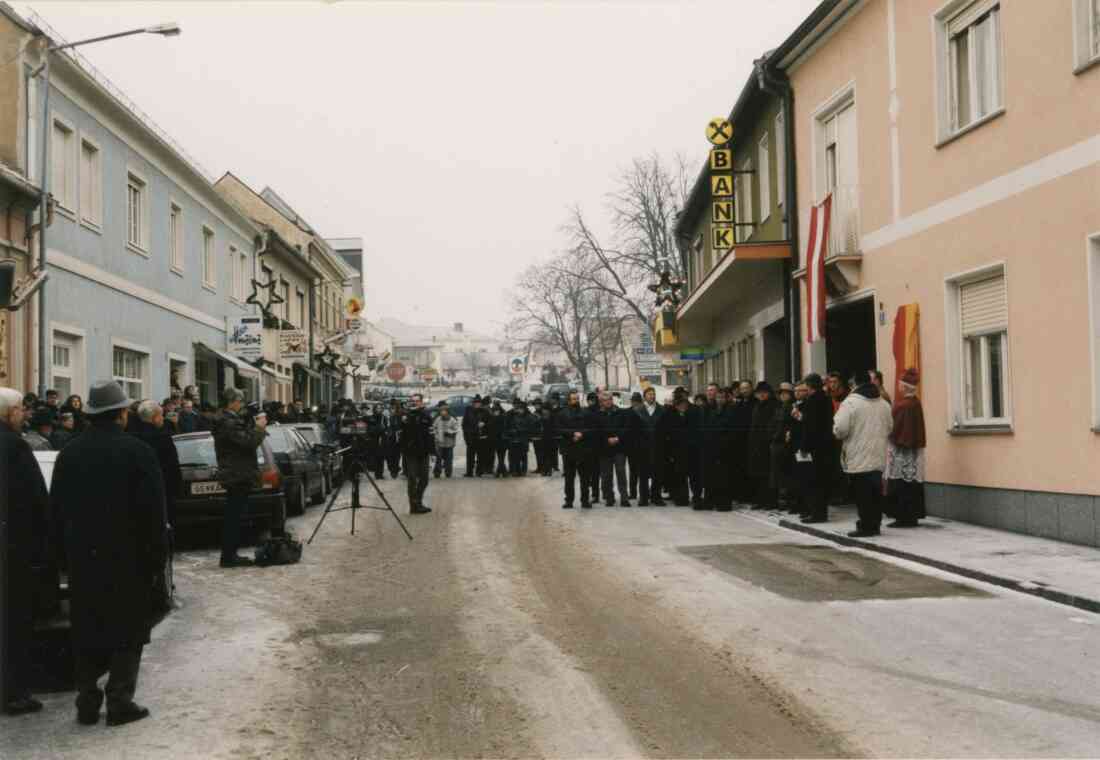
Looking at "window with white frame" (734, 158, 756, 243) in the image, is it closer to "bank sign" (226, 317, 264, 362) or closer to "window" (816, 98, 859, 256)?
"window" (816, 98, 859, 256)

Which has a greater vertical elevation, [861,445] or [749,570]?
[861,445]

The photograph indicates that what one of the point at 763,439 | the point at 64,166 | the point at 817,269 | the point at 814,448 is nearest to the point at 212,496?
the point at 814,448

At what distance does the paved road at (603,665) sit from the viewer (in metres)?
5.07

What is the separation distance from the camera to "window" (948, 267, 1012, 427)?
1259 cm

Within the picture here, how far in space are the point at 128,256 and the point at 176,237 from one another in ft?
13.2

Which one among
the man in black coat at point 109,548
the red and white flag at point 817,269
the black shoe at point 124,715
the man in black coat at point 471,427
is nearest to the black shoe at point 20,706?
the man in black coat at point 109,548

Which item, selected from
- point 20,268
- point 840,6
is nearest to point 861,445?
point 840,6

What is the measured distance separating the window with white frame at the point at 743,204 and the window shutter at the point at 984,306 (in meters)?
9.13

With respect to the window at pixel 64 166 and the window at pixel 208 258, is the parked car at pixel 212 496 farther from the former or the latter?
the window at pixel 208 258

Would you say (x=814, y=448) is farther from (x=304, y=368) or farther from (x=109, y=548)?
(x=304, y=368)

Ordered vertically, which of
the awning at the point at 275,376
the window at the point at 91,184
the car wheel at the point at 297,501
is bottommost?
the car wheel at the point at 297,501

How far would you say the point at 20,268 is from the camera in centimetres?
1666

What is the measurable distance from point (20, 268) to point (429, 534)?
26.2 ft

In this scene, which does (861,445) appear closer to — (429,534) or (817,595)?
(817,595)
